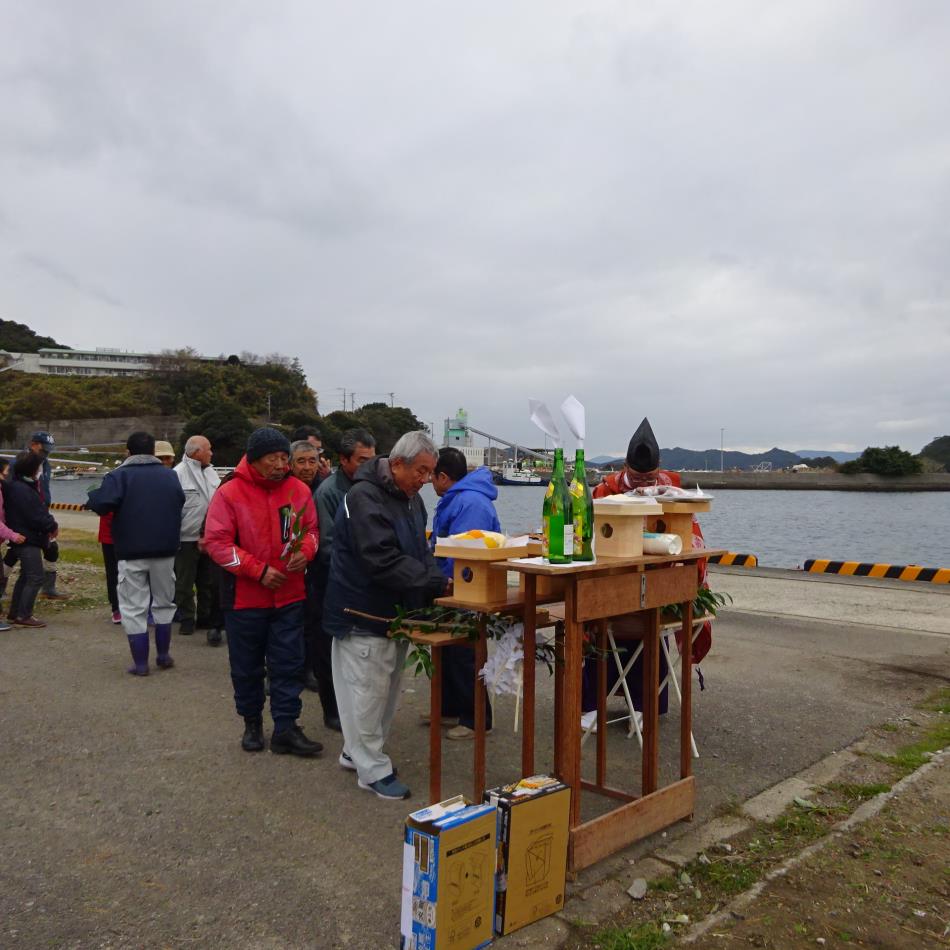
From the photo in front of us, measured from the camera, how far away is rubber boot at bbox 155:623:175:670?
6.34m

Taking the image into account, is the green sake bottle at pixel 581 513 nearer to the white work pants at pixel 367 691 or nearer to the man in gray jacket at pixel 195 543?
the white work pants at pixel 367 691

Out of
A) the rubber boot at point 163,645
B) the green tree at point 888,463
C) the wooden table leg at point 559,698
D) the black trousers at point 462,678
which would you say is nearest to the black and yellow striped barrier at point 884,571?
the black trousers at point 462,678

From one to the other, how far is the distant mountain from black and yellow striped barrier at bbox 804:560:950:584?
145 meters

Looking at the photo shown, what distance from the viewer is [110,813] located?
3.75m

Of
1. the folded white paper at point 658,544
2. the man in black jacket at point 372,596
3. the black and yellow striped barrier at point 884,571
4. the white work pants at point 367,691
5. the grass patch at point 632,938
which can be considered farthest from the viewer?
the black and yellow striped barrier at point 884,571

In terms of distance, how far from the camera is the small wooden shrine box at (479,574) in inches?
129

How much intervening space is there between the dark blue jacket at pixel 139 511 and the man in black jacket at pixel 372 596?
9.01ft

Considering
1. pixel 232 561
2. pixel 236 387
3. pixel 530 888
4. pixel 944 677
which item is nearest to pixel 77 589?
pixel 232 561

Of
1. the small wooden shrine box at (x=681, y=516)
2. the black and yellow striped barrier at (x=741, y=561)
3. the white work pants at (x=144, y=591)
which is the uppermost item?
the small wooden shrine box at (x=681, y=516)

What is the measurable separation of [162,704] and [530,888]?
3.55 m

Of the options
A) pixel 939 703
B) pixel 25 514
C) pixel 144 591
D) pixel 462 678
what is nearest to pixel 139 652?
pixel 144 591

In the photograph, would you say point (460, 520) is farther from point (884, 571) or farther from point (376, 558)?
point (884, 571)

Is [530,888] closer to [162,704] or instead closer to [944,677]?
[162,704]

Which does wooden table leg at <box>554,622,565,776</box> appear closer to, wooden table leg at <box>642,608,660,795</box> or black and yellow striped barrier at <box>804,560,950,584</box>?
wooden table leg at <box>642,608,660,795</box>
